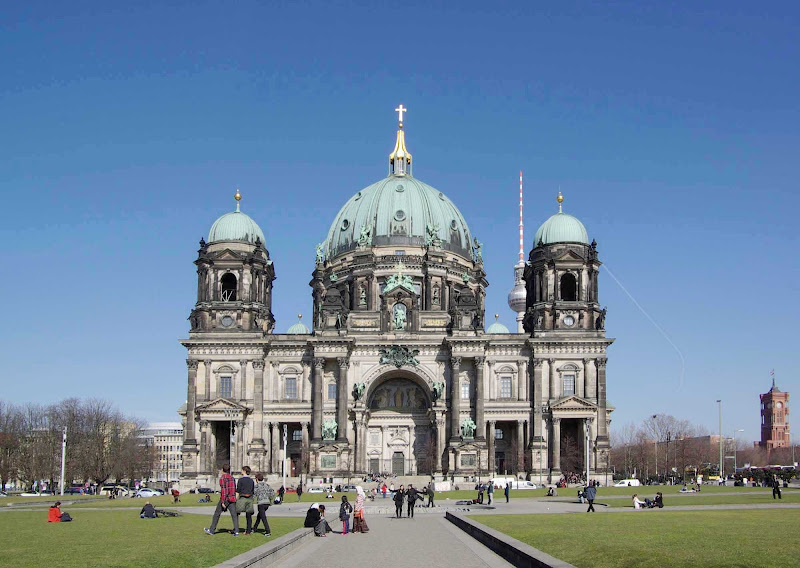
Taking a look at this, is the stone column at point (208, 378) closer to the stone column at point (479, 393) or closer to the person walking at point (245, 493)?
the stone column at point (479, 393)

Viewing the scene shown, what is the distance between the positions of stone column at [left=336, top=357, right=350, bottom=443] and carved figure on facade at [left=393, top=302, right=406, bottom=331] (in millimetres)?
7276

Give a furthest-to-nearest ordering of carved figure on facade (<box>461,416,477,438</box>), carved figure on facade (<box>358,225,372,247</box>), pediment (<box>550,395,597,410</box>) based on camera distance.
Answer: carved figure on facade (<box>358,225,372,247</box>) → pediment (<box>550,395,597,410</box>) → carved figure on facade (<box>461,416,477,438</box>)

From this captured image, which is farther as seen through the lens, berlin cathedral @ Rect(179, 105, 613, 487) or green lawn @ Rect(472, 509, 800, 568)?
berlin cathedral @ Rect(179, 105, 613, 487)

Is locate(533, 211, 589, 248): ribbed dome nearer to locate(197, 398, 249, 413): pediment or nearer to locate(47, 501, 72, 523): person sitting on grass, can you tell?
locate(197, 398, 249, 413): pediment

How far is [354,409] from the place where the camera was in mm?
103250

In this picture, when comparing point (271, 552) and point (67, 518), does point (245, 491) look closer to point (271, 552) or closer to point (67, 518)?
point (271, 552)

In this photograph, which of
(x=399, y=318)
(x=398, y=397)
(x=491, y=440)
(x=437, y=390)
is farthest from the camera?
(x=398, y=397)

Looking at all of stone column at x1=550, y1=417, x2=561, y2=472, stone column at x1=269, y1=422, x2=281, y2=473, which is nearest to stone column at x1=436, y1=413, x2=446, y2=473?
stone column at x1=550, y1=417, x2=561, y2=472

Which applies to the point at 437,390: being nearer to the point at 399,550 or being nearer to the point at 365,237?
the point at 365,237

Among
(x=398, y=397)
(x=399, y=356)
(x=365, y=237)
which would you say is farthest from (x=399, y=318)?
(x=365, y=237)

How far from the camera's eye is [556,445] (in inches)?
3954

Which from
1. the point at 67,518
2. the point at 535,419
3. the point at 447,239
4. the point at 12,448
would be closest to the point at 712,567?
the point at 67,518

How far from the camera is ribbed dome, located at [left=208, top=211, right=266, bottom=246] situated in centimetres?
10712

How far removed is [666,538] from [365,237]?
88.7 metres
